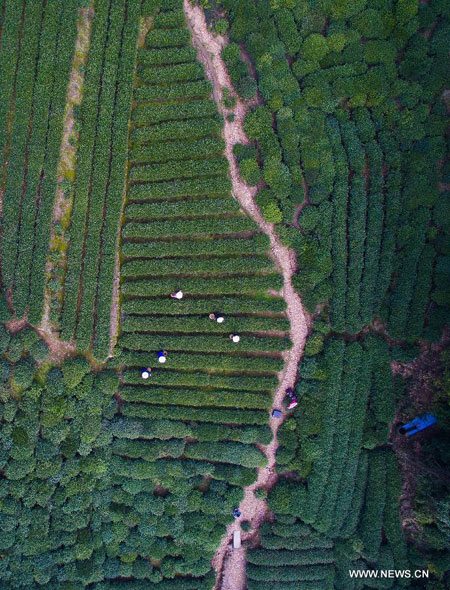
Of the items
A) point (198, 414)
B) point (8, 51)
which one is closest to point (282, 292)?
point (198, 414)

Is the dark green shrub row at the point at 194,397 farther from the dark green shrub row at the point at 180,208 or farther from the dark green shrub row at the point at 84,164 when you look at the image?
the dark green shrub row at the point at 180,208

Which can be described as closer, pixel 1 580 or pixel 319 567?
pixel 1 580

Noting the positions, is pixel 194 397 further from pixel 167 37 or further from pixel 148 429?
pixel 167 37

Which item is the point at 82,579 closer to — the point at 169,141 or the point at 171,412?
the point at 171,412

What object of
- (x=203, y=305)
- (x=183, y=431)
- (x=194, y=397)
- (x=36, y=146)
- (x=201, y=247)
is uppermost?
(x=36, y=146)

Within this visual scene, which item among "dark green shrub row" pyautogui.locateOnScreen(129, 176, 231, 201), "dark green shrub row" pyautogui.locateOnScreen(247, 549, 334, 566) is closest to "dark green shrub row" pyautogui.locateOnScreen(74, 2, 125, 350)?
"dark green shrub row" pyautogui.locateOnScreen(129, 176, 231, 201)

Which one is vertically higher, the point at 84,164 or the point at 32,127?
the point at 32,127

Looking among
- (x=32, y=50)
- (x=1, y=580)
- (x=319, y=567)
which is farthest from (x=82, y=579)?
(x=32, y=50)
